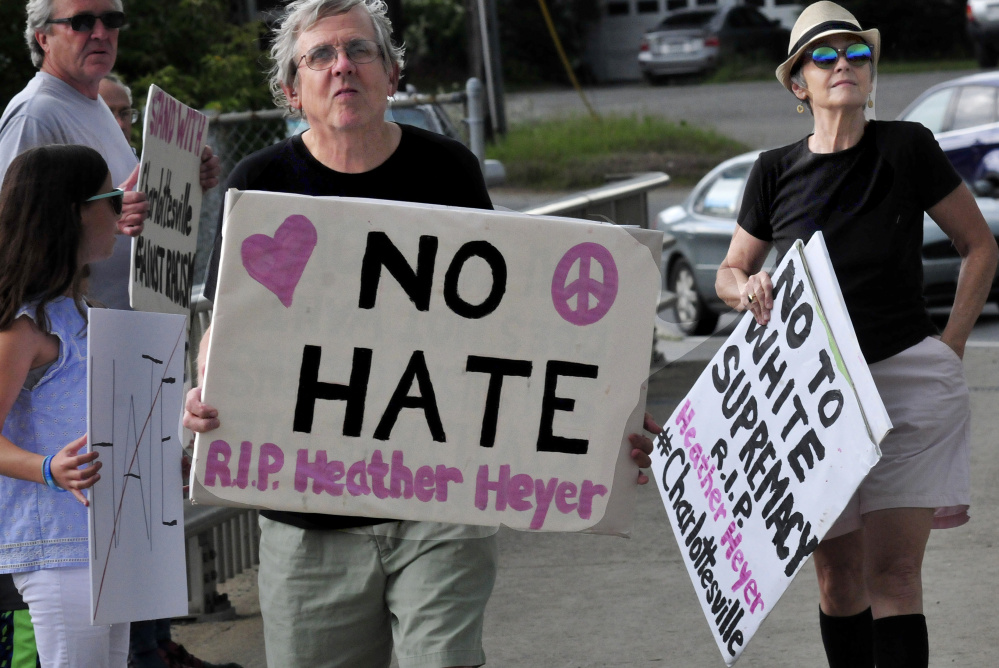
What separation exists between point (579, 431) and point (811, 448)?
79cm

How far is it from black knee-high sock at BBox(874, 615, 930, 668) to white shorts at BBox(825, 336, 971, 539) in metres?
0.29

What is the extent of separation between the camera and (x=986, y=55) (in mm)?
29438

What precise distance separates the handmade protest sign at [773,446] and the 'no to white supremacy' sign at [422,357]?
0.66 m

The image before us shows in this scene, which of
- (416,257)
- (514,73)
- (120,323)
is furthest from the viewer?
(514,73)

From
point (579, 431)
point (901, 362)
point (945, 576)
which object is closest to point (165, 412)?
point (579, 431)

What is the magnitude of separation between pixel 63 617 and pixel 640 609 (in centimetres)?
254

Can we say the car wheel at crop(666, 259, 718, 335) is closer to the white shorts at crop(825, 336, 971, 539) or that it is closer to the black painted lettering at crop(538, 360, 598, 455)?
the white shorts at crop(825, 336, 971, 539)

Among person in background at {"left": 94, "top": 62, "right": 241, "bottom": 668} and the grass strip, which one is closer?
person in background at {"left": 94, "top": 62, "right": 241, "bottom": 668}

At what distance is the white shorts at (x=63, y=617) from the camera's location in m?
3.21

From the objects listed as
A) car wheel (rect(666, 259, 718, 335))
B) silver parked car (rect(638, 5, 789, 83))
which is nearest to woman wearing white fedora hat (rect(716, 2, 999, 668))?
car wheel (rect(666, 259, 718, 335))

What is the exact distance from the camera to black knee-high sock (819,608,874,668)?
3.94 m

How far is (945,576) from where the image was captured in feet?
17.6

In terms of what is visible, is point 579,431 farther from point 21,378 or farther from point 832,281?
point 21,378

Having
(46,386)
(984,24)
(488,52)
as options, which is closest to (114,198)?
(46,386)
